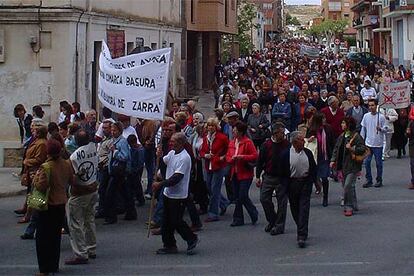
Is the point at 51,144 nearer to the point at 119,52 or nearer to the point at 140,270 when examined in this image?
the point at 140,270

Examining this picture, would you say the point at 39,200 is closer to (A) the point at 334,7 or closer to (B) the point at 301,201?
(B) the point at 301,201

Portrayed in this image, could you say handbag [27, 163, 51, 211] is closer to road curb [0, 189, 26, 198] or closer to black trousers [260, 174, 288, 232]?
black trousers [260, 174, 288, 232]

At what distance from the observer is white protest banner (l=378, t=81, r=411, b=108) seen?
2033cm

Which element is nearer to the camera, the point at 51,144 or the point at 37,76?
the point at 51,144

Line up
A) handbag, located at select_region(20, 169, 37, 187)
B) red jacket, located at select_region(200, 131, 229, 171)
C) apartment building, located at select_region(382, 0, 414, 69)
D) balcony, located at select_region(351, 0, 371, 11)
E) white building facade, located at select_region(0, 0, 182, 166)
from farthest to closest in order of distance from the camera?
balcony, located at select_region(351, 0, 371, 11) → apartment building, located at select_region(382, 0, 414, 69) → white building facade, located at select_region(0, 0, 182, 166) → red jacket, located at select_region(200, 131, 229, 171) → handbag, located at select_region(20, 169, 37, 187)

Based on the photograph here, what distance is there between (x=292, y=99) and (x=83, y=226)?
11453mm

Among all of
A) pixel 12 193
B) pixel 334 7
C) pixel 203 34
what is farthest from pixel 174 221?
pixel 334 7

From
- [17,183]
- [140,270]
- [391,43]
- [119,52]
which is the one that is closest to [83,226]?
[140,270]

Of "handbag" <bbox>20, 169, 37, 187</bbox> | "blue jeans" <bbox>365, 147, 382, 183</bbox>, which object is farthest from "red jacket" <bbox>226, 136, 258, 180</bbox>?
"blue jeans" <bbox>365, 147, 382, 183</bbox>

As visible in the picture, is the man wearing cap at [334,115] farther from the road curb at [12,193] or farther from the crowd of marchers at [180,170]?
the road curb at [12,193]

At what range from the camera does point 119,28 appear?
81.5 feet

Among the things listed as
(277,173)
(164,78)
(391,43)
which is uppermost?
(391,43)

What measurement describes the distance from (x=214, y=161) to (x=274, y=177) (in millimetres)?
1321

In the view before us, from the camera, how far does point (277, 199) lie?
12438mm
